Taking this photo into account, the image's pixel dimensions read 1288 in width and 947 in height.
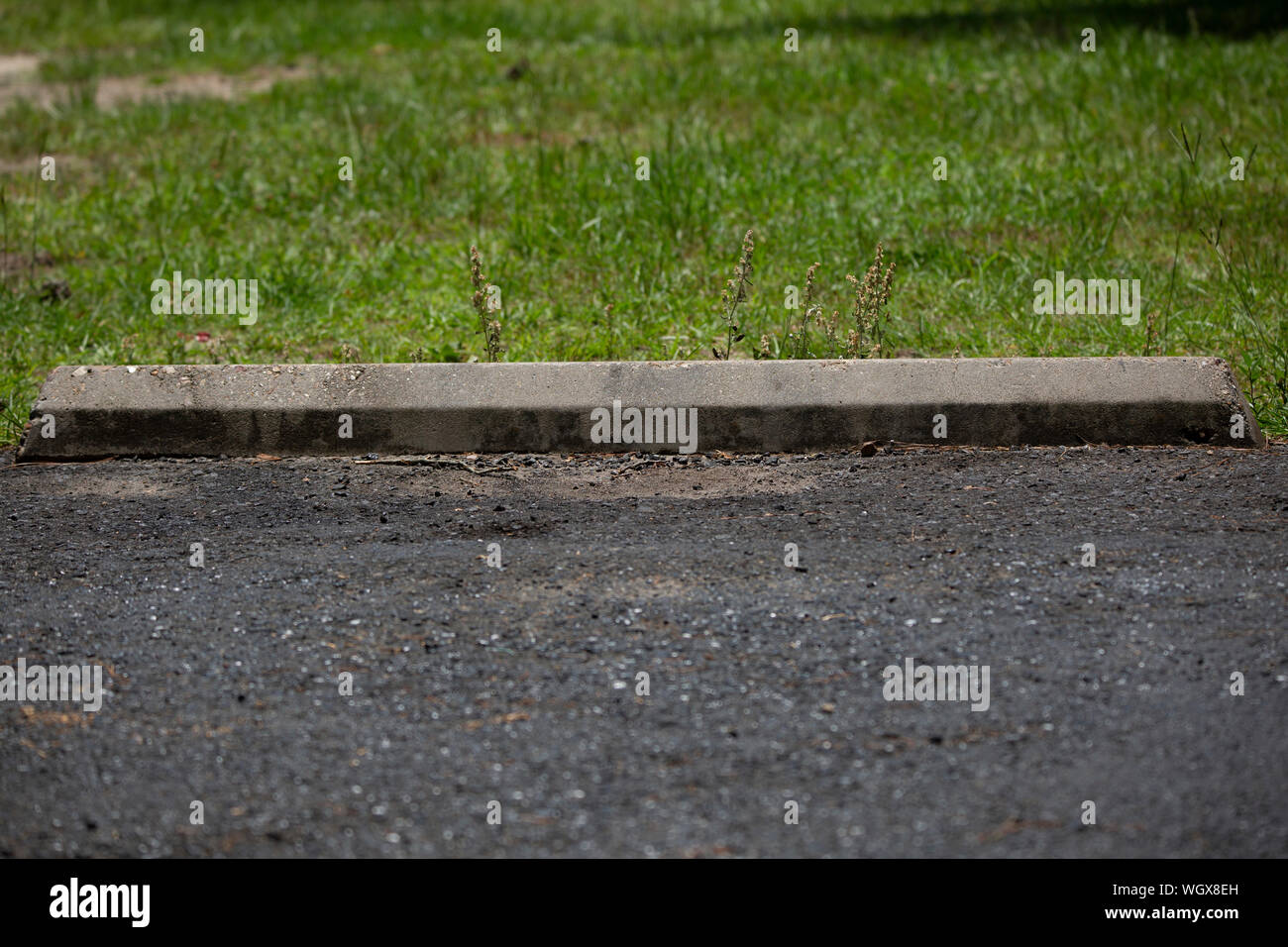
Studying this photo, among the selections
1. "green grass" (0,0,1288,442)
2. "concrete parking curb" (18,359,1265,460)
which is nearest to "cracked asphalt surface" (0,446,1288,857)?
"concrete parking curb" (18,359,1265,460)

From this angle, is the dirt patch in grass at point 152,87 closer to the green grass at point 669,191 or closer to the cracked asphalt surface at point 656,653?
the green grass at point 669,191

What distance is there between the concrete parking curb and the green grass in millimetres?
430

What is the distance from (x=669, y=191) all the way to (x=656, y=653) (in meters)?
3.87

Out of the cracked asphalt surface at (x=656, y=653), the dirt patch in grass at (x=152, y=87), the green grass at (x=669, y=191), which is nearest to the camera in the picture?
the cracked asphalt surface at (x=656, y=653)

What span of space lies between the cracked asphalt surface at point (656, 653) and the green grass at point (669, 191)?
1.04 metres

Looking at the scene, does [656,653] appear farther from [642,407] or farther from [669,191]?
[669,191]

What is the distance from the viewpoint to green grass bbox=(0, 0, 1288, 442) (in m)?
5.30

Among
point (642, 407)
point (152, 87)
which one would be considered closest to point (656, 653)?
point (642, 407)

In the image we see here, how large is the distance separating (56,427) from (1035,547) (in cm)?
316

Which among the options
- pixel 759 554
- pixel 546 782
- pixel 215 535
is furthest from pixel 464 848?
pixel 215 535

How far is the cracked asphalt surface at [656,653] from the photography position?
235 cm

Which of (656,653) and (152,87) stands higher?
(152,87)

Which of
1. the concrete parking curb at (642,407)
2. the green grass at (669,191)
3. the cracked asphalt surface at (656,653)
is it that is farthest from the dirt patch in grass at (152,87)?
the cracked asphalt surface at (656,653)

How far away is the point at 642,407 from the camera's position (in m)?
4.26
